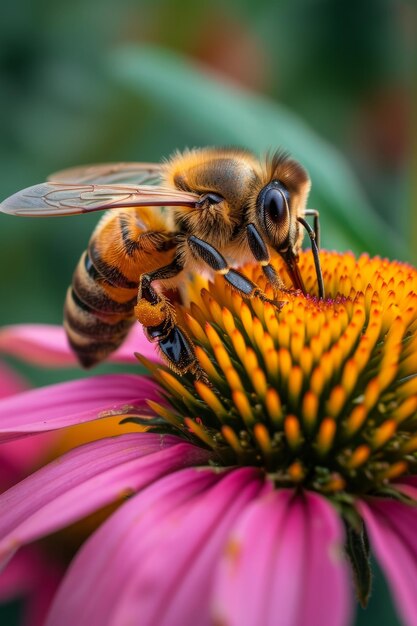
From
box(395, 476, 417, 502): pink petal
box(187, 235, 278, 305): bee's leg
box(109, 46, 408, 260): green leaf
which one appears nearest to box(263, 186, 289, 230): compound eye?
box(187, 235, 278, 305): bee's leg

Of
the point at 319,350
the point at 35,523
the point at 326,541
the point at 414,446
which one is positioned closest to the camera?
the point at 326,541

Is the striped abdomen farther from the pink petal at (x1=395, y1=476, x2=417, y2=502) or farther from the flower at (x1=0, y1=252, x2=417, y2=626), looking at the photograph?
the pink petal at (x1=395, y1=476, x2=417, y2=502)

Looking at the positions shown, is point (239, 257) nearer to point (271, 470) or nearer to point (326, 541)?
point (271, 470)

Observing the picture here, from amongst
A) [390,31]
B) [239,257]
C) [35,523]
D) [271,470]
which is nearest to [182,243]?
[239,257]

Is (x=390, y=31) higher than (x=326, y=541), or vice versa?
(x=390, y=31)

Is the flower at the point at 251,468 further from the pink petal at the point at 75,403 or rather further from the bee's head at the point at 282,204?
the bee's head at the point at 282,204

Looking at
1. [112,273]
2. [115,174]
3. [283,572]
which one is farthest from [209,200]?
[283,572]

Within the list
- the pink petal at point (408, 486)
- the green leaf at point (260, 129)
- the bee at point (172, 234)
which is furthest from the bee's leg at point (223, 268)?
the green leaf at point (260, 129)
